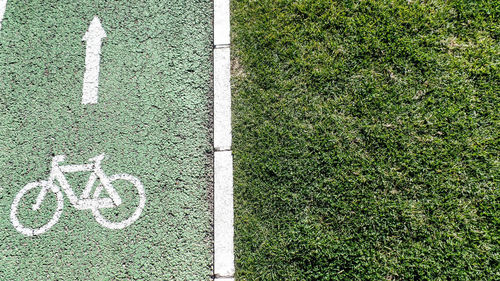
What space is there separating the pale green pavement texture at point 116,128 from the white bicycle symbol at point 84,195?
0.19ft

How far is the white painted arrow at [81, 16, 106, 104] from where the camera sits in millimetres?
3875

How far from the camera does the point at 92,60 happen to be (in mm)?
4051

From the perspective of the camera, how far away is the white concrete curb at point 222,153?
126 inches

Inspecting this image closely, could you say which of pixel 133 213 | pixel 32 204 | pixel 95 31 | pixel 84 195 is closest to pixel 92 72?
pixel 95 31

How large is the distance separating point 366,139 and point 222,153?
1.52 metres

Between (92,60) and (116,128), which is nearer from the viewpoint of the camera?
(116,128)

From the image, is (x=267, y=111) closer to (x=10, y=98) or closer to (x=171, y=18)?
(x=171, y=18)

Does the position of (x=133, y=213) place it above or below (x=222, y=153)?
below

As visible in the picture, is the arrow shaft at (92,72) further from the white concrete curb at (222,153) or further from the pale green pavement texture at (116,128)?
the white concrete curb at (222,153)

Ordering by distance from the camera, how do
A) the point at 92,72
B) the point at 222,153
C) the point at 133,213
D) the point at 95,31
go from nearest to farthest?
the point at 133,213, the point at 222,153, the point at 92,72, the point at 95,31

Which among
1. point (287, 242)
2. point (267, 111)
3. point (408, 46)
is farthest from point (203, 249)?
point (408, 46)

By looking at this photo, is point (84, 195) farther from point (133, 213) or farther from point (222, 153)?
point (222, 153)

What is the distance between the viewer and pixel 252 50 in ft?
12.9

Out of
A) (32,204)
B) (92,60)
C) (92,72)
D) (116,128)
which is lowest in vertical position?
(32,204)
